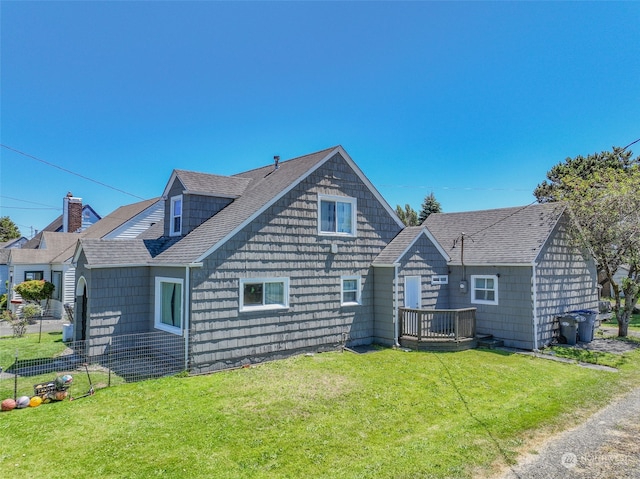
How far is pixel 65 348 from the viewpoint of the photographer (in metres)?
13.1

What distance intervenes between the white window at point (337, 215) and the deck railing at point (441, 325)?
3526 mm

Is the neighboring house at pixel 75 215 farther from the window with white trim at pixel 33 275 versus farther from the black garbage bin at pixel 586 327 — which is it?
the black garbage bin at pixel 586 327

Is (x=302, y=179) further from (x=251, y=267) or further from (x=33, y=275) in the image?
(x=33, y=275)

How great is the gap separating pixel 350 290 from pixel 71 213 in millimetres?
25627

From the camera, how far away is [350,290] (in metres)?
13.4

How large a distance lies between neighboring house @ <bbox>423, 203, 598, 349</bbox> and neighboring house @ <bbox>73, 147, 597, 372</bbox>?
48mm

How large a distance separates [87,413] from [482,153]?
2452cm

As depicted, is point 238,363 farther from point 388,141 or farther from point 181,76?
point 388,141

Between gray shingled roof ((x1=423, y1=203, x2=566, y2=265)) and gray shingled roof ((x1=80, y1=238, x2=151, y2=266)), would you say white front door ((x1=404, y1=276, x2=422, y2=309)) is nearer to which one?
gray shingled roof ((x1=423, y1=203, x2=566, y2=265))

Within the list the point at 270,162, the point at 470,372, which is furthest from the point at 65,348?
the point at 470,372

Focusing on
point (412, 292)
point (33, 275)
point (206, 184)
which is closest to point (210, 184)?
point (206, 184)

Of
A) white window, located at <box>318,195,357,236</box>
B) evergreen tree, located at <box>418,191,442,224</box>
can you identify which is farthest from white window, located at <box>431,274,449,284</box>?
evergreen tree, located at <box>418,191,442,224</box>

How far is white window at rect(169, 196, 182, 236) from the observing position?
13546 mm

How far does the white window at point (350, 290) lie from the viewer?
13.2m
